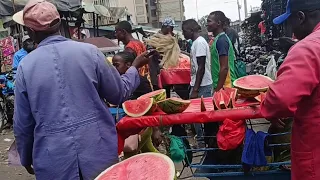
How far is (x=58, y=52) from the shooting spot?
2.33 metres

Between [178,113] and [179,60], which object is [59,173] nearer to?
[178,113]

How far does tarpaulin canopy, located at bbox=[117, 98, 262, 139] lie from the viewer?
9.04 feet

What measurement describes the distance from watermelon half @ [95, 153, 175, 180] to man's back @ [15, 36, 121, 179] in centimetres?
30

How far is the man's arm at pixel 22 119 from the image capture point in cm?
234


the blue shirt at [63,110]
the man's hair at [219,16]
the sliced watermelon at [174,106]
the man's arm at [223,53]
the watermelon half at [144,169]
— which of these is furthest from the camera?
the man's hair at [219,16]

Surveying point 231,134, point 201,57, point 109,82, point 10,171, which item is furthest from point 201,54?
point 10,171

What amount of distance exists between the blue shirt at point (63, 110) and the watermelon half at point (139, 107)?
2.21 feet

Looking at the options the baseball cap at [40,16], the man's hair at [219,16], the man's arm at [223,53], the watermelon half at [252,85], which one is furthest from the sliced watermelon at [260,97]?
the man's hair at [219,16]

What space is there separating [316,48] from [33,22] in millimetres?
1572

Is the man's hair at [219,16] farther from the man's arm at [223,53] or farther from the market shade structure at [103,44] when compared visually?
the market shade structure at [103,44]

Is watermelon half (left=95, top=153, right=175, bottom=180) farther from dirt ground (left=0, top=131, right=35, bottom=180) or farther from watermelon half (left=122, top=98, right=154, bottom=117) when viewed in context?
dirt ground (left=0, top=131, right=35, bottom=180)

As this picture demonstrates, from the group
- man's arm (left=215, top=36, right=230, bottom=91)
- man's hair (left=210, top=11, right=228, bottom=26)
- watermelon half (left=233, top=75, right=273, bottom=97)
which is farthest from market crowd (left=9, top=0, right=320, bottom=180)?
man's hair (left=210, top=11, right=228, bottom=26)

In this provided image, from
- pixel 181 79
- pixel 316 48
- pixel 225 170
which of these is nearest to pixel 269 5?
pixel 181 79

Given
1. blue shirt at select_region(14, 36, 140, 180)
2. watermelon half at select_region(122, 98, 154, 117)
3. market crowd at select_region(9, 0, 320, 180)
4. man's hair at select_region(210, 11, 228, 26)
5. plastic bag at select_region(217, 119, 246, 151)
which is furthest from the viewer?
man's hair at select_region(210, 11, 228, 26)
